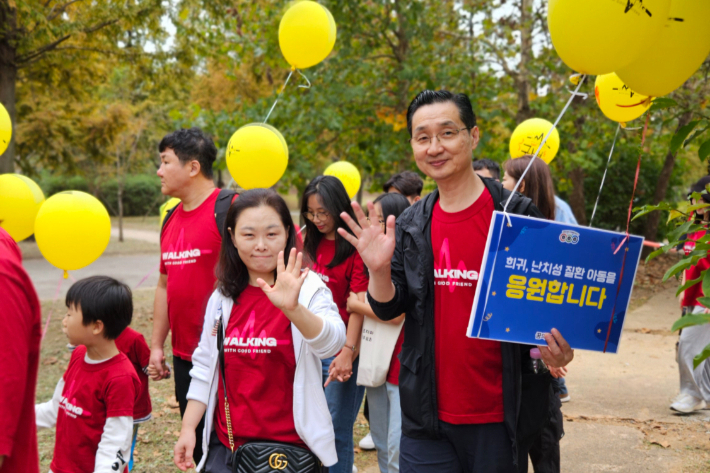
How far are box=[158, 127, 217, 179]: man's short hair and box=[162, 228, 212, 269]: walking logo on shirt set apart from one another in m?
0.45

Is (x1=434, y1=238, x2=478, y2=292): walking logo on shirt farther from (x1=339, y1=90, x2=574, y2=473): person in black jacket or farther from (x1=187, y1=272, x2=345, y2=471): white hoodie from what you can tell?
(x1=187, y1=272, x2=345, y2=471): white hoodie

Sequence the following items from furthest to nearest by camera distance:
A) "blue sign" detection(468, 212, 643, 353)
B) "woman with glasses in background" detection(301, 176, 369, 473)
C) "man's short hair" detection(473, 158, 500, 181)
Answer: "man's short hair" detection(473, 158, 500, 181) < "woman with glasses in background" detection(301, 176, 369, 473) < "blue sign" detection(468, 212, 643, 353)

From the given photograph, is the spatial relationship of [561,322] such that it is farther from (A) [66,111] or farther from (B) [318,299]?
(A) [66,111]

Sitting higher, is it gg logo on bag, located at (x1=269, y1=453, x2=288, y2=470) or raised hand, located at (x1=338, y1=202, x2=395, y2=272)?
raised hand, located at (x1=338, y1=202, x2=395, y2=272)

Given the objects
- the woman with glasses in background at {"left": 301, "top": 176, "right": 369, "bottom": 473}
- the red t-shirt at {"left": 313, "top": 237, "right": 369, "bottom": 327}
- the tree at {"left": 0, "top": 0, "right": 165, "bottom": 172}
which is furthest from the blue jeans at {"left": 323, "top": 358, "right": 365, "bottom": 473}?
the tree at {"left": 0, "top": 0, "right": 165, "bottom": 172}

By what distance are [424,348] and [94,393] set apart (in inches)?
62.5

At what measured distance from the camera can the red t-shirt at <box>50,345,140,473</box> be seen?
280 cm

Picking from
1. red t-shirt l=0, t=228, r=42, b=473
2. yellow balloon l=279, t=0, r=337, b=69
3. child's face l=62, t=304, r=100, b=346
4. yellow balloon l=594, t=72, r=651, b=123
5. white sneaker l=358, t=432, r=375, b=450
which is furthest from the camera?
yellow balloon l=279, t=0, r=337, b=69

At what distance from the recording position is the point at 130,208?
108ft

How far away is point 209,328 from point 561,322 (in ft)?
4.71

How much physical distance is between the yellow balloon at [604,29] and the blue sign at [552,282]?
580 mm

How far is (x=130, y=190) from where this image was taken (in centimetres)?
3222

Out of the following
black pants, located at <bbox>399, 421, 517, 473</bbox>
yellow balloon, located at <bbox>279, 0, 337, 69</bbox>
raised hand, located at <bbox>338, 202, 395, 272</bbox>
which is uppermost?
yellow balloon, located at <bbox>279, 0, 337, 69</bbox>

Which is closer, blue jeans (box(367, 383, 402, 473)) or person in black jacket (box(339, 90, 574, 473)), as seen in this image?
person in black jacket (box(339, 90, 574, 473))
